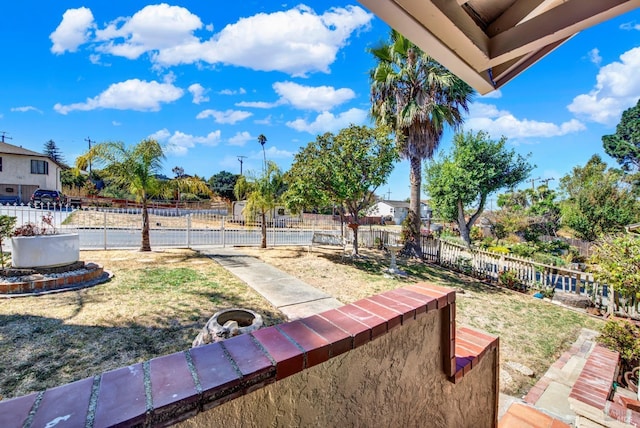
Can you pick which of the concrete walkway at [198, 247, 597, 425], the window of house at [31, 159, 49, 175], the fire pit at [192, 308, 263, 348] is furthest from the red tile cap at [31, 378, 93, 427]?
the window of house at [31, 159, 49, 175]

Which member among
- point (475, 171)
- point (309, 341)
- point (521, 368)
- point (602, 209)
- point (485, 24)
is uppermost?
point (475, 171)

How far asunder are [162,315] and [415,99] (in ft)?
37.6

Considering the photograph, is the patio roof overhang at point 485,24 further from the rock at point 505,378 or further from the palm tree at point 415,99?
the palm tree at point 415,99

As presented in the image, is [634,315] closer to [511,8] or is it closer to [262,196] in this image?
[511,8]

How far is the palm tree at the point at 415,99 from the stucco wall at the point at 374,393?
10.5 metres

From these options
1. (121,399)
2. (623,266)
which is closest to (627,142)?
(623,266)

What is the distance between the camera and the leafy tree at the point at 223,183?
42.4m

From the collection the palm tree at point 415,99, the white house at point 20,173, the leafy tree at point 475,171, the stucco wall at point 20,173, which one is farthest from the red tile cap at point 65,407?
the stucco wall at point 20,173

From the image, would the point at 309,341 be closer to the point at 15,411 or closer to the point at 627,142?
the point at 15,411

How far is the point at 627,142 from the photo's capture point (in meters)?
39.2

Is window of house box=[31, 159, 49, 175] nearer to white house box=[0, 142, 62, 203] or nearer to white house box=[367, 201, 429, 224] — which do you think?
white house box=[0, 142, 62, 203]

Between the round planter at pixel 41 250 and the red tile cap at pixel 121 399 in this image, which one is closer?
the red tile cap at pixel 121 399

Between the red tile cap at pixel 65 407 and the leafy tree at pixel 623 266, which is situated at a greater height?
the red tile cap at pixel 65 407

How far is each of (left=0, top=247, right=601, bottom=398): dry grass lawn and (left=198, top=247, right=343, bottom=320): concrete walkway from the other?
0.31 metres
